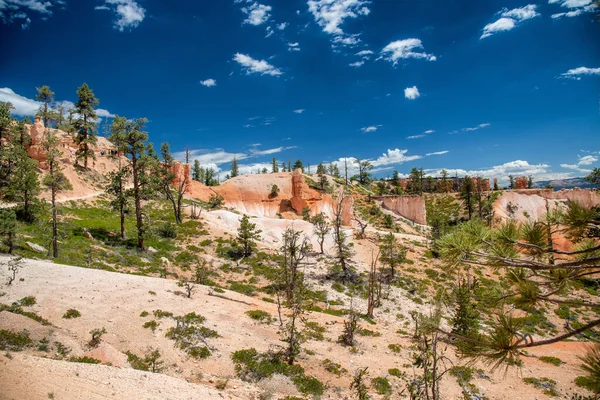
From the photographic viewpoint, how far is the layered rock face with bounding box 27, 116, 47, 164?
43969mm

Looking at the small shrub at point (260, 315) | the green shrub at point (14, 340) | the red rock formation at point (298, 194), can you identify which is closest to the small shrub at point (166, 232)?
the small shrub at point (260, 315)

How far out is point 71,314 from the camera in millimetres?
12562

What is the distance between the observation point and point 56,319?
12086 millimetres

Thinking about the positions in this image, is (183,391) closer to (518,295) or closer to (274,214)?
(518,295)

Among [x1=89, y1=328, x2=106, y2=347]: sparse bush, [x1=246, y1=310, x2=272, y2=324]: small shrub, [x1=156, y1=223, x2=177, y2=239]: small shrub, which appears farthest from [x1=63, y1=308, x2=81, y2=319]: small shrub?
[x1=156, y1=223, x2=177, y2=239]: small shrub

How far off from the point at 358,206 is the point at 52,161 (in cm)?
6976

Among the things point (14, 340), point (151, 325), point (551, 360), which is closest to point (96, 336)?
point (151, 325)

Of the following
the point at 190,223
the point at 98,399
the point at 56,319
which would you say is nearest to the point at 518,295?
the point at 98,399

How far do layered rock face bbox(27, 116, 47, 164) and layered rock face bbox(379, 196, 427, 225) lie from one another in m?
73.0

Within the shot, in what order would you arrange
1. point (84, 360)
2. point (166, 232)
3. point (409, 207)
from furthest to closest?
point (409, 207), point (166, 232), point (84, 360)

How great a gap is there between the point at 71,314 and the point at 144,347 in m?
3.66

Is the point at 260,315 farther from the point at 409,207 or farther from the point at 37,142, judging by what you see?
the point at 409,207

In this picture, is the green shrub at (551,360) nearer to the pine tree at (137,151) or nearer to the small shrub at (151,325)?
the small shrub at (151,325)

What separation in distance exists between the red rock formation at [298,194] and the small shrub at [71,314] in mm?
59931
